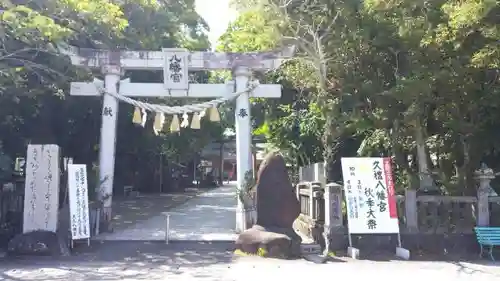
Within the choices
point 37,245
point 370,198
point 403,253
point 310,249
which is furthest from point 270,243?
point 37,245

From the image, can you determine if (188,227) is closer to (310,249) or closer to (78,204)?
(78,204)

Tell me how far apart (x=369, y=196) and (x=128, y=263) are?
5433mm

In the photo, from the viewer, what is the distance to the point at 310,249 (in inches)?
471

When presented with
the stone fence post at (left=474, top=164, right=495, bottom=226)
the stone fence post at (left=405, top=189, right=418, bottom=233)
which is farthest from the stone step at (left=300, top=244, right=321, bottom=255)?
the stone fence post at (left=474, top=164, right=495, bottom=226)

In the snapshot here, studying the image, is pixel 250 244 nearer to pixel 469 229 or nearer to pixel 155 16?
pixel 469 229

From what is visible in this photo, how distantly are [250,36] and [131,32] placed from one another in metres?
5.50

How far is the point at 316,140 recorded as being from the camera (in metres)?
17.7

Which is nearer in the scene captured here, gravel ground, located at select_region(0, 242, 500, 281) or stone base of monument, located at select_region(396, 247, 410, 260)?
gravel ground, located at select_region(0, 242, 500, 281)

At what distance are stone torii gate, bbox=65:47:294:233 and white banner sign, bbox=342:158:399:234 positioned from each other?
3.77 meters

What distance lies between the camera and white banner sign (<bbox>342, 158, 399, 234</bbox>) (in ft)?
38.1

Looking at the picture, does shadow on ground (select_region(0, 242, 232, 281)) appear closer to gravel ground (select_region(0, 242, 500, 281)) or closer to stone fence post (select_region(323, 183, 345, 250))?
gravel ground (select_region(0, 242, 500, 281))

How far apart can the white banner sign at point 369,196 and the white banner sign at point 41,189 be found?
6.53 meters

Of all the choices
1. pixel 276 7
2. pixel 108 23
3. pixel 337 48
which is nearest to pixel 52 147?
pixel 108 23

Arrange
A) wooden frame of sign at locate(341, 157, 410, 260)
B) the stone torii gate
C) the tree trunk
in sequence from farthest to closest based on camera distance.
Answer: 1. the stone torii gate
2. the tree trunk
3. wooden frame of sign at locate(341, 157, 410, 260)
